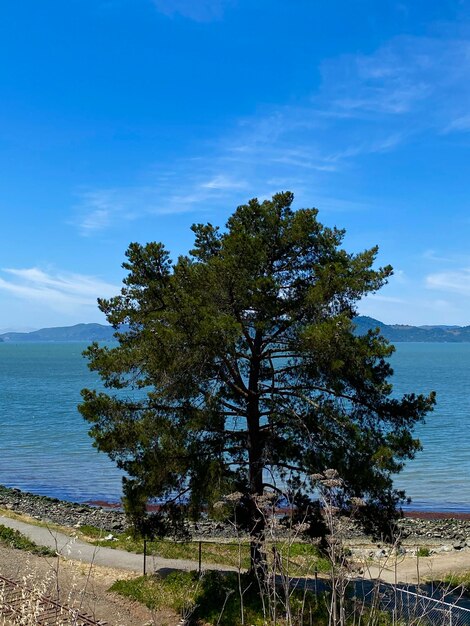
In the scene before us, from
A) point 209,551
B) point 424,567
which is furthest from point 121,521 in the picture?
point 424,567

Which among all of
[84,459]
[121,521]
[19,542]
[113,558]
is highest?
[19,542]

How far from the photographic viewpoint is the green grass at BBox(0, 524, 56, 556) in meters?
19.2

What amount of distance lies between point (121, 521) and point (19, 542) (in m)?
9.24

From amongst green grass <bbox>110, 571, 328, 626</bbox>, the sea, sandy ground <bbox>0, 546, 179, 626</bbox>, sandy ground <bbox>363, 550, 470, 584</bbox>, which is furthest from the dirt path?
the sea

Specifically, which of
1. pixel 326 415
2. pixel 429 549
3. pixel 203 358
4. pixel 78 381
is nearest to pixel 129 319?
pixel 203 358

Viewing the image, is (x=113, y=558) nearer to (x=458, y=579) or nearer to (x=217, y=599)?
(x=217, y=599)

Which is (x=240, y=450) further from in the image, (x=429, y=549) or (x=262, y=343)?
(x=429, y=549)

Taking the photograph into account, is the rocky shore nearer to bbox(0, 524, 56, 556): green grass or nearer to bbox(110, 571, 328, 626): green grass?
bbox(0, 524, 56, 556): green grass

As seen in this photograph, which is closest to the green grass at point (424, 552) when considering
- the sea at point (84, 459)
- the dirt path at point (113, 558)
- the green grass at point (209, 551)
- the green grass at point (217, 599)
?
the green grass at point (209, 551)

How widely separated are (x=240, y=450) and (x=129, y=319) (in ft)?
15.1

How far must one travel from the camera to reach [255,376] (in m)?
15.7

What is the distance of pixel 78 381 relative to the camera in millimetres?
103875

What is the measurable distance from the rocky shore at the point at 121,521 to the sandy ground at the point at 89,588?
8.29 meters

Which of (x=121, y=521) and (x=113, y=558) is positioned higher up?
(x=113, y=558)
